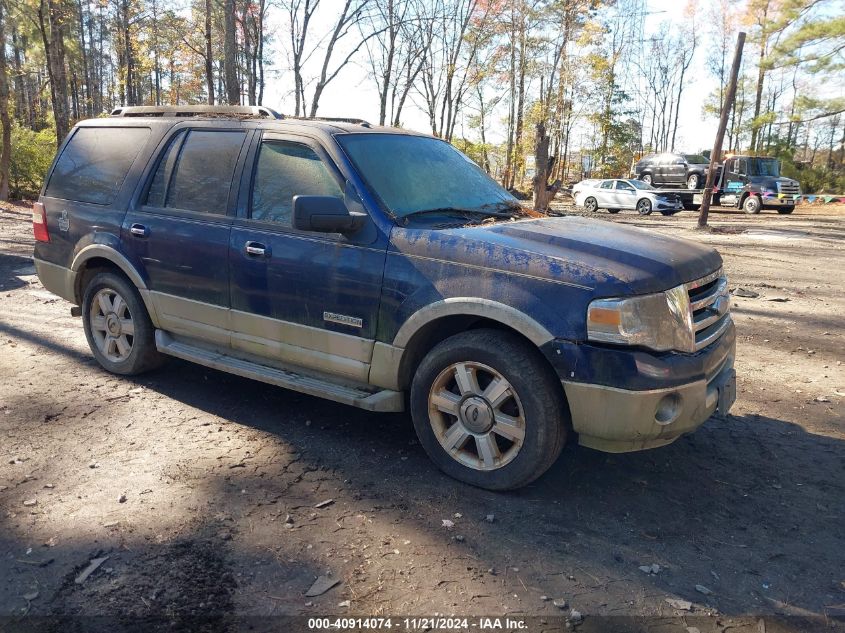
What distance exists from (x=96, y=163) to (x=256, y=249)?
2.01 meters

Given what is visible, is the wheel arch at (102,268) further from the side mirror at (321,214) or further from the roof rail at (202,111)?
the side mirror at (321,214)

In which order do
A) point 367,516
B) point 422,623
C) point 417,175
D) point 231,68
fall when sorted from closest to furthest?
point 422,623 < point 367,516 < point 417,175 < point 231,68

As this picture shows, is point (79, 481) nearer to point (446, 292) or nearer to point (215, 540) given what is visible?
point (215, 540)

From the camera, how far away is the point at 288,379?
158 inches

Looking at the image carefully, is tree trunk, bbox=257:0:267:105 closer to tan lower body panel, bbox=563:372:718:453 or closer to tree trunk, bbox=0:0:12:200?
tree trunk, bbox=0:0:12:200

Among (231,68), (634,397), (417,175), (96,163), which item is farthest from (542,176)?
(634,397)

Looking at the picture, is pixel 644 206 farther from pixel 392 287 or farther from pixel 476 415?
pixel 476 415

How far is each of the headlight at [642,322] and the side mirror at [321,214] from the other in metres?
1.43

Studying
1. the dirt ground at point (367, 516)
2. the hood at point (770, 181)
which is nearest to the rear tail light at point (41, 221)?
the dirt ground at point (367, 516)

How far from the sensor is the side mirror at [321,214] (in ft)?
11.4

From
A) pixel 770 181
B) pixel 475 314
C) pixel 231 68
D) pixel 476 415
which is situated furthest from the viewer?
pixel 770 181

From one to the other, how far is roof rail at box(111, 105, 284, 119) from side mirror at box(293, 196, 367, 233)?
51.1 inches

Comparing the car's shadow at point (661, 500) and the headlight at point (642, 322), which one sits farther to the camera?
the headlight at point (642, 322)

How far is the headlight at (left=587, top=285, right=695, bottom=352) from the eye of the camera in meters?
3.01
